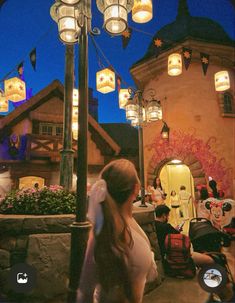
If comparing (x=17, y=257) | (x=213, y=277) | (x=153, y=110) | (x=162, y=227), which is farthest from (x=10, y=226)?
(x=153, y=110)

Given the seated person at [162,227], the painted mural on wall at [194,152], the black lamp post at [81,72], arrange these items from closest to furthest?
the black lamp post at [81,72]
the seated person at [162,227]
the painted mural on wall at [194,152]

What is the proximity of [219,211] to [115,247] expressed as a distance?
6.52 metres

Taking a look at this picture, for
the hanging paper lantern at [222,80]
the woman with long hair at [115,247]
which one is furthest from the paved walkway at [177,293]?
the hanging paper lantern at [222,80]

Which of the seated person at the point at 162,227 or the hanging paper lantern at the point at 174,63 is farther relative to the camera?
the hanging paper lantern at the point at 174,63

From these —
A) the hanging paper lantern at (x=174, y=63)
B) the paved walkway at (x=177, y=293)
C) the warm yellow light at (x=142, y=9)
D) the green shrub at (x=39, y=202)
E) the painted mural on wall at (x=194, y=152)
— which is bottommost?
the paved walkway at (x=177, y=293)

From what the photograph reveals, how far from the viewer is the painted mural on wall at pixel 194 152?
10.6 meters

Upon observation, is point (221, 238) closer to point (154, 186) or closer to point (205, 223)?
point (205, 223)

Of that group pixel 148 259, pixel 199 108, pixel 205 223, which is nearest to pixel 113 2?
pixel 148 259

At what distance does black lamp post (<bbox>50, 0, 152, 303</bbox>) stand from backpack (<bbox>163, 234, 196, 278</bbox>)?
2221mm

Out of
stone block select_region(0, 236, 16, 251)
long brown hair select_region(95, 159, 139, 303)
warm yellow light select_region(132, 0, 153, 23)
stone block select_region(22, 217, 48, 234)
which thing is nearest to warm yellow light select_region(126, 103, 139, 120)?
warm yellow light select_region(132, 0, 153, 23)

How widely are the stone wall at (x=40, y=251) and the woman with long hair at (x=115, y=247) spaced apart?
1.97 m

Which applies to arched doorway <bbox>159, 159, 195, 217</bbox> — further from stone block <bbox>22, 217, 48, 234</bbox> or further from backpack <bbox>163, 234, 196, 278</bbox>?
stone block <bbox>22, 217, 48, 234</bbox>

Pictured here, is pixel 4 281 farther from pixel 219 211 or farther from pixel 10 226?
pixel 219 211

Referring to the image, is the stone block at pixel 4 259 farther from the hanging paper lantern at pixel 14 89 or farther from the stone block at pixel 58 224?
the hanging paper lantern at pixel 14 89
